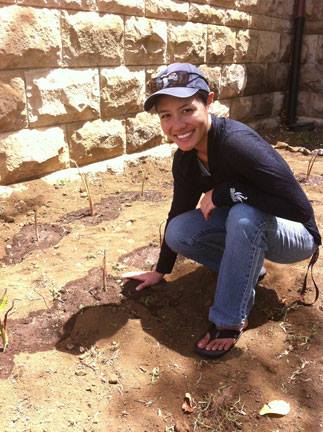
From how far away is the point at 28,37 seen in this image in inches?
132

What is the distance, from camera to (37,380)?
197cm

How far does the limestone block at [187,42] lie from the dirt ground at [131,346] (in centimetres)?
217

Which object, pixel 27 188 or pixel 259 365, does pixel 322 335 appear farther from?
pixel 27 188

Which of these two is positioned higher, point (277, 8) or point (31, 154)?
point (277, 8)

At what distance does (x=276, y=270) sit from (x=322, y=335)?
562 millimetres

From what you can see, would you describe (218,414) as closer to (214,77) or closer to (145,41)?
(145,41)

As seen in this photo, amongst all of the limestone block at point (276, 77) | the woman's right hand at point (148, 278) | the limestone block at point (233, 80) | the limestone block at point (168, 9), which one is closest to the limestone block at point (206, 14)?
the limestone block at point (168, 9)

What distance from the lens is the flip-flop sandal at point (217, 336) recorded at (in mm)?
2127

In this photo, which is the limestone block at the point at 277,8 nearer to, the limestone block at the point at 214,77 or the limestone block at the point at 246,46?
the limestone block at the point at 246,46

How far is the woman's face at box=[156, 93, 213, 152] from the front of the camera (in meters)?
2.00

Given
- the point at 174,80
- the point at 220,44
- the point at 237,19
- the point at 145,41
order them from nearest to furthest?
1. the point at 174,80
2. the point at 145,41
3. the point at 220,44
4. the point at 237,19

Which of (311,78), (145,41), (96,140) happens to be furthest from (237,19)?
(96,140)

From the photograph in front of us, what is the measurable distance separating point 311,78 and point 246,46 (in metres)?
1.66

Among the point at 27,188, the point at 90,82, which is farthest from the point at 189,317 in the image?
the point at 90,82
